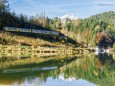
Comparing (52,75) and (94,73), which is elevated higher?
(52,75)

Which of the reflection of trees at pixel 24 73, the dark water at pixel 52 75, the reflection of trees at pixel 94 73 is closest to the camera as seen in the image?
the dark water at pixel 52 75

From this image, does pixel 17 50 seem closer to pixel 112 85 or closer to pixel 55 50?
pixel 55 50

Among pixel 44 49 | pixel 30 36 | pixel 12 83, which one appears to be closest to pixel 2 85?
pixel 12 83

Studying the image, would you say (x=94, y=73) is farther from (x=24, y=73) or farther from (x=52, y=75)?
(x=24, y=73)

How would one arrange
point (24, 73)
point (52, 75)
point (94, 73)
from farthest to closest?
point (94, 73) → point (24, 73) → point (52, 75)

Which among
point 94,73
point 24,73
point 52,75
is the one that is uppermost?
point 24,73

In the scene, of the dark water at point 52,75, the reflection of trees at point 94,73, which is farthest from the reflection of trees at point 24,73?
the reflection of trees at point 94,73

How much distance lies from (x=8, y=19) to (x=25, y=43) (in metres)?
26.9

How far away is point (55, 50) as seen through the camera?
112 m

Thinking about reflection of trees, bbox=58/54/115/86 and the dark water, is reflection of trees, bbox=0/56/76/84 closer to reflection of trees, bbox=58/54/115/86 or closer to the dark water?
the dark water

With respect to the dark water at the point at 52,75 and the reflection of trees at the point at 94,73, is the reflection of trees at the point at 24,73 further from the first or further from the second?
the reflection of trees at the point at 94,73

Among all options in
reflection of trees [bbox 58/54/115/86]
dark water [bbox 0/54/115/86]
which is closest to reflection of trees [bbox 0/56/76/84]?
dark water [bbox 0/54/115/86]

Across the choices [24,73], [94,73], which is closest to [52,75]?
[24,73]

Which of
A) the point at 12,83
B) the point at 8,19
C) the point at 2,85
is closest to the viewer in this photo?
the point at 2,85
